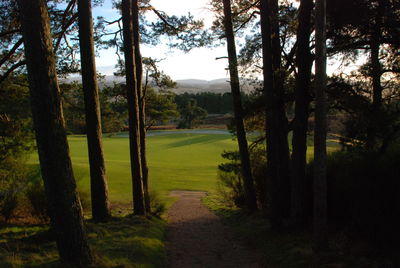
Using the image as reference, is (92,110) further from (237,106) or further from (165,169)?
(165,169)

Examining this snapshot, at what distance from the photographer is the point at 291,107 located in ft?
39.4

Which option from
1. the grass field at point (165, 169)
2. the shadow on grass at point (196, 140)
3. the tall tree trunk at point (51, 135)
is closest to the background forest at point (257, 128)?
the tall tree trunk at point (51, 135)

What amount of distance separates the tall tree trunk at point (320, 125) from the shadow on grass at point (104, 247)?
3406 millimetres

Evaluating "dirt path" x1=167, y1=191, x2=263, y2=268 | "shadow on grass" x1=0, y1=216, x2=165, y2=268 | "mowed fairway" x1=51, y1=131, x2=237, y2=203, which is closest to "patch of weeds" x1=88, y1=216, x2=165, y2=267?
"shadow on grass" x1=0, y1=216, x2=165, y2=268

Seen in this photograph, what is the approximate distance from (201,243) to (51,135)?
6.12 m

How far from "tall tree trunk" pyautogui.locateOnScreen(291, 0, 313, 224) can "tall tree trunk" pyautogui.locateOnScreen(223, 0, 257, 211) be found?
10.5ft

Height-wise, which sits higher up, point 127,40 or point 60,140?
point 127,40

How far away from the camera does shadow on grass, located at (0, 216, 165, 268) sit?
514 centimetres

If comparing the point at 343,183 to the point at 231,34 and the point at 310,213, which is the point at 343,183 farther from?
the point at 231,34

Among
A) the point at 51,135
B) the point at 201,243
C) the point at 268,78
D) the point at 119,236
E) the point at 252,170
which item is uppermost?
the point at 268,78

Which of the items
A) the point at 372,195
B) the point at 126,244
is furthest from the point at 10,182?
the point at 372,195

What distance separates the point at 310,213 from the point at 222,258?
3532mm

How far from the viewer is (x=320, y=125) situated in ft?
21.8

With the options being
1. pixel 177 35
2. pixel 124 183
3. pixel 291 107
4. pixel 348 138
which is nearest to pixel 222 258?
pixel 348 138
